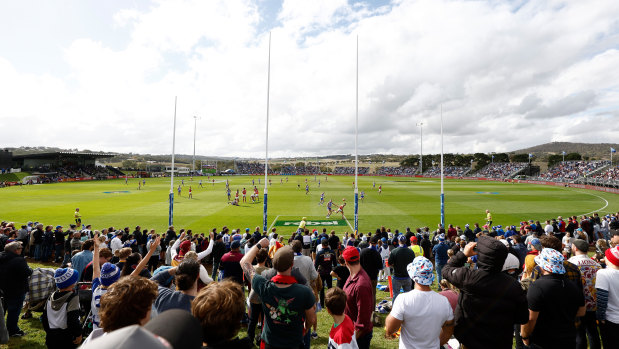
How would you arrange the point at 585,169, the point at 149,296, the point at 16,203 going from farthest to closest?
the point at 585,169, the point at 16,203, the point at 149,296

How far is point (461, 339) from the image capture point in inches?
156

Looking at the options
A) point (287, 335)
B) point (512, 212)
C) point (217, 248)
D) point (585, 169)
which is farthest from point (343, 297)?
point (585, 169)

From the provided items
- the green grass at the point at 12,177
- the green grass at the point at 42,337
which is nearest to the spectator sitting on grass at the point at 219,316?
the green grass at the point at 42,337

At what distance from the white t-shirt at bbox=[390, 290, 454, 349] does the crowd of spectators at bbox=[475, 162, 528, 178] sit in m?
113

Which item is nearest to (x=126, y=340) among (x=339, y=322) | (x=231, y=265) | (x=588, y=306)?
(x=339, y=322)

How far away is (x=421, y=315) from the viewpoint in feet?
11.9

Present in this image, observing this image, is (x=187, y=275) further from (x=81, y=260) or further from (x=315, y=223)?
(x=315, y=223)

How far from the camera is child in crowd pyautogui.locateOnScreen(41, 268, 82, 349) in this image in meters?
4.73

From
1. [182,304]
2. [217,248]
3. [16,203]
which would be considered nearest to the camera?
[182,304]

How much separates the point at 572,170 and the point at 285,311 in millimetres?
111948

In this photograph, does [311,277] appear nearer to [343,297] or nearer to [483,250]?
[343,297]

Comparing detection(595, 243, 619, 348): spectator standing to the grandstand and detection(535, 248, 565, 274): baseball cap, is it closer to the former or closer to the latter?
detection(535, 248, 565, 274): baseball cap

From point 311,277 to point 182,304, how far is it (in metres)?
2.76

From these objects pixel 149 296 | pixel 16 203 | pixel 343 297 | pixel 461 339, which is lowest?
pixel 16 203
